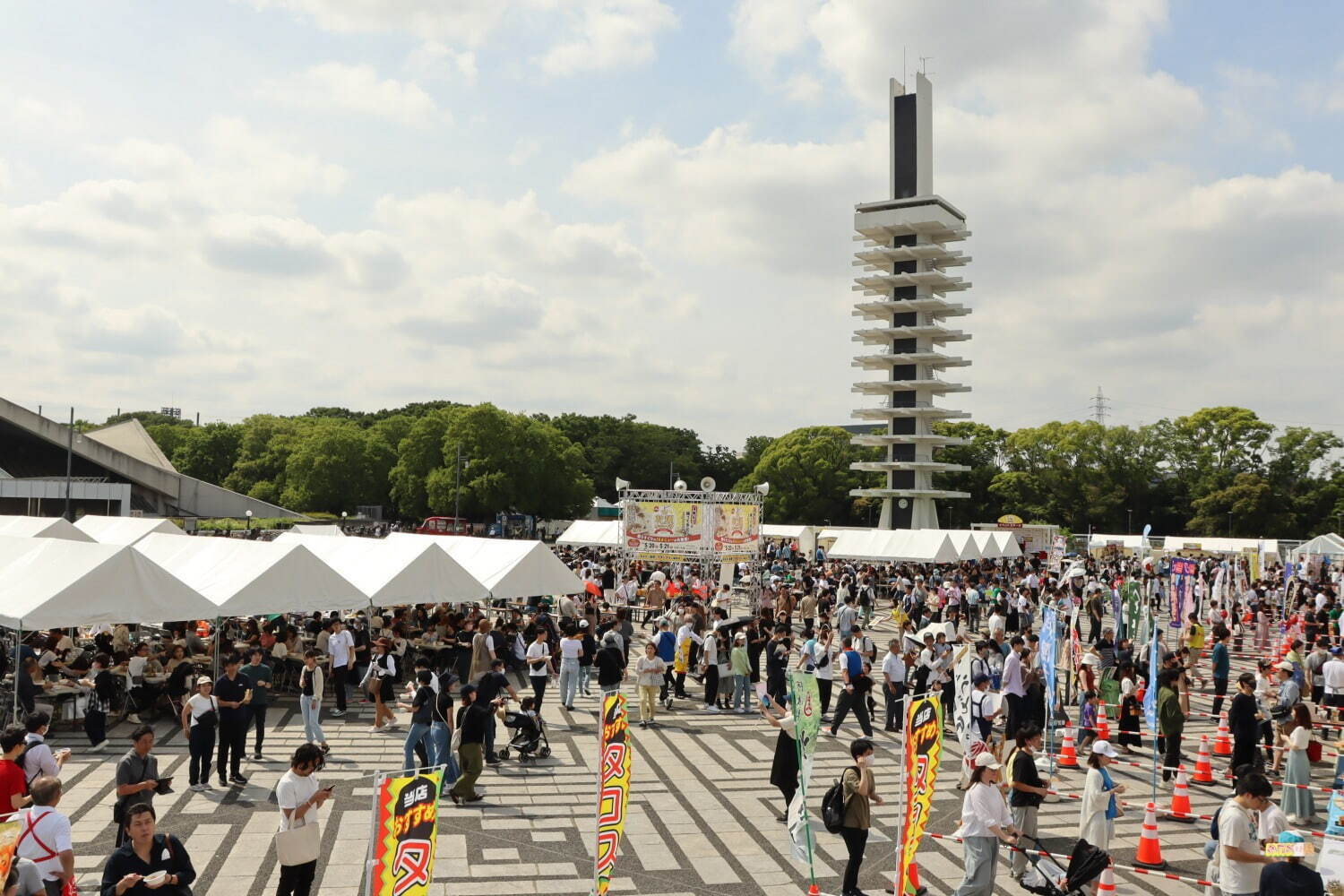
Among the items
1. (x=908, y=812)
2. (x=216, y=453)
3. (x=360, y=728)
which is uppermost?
(x=216, y=453)

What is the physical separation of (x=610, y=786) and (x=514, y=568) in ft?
43.9

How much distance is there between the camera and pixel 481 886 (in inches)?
335

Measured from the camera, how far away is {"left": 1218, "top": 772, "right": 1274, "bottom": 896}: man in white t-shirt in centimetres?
691

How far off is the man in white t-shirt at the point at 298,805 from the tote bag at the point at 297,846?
29mm

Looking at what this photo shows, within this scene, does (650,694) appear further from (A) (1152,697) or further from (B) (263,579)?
(A) (1152,697)

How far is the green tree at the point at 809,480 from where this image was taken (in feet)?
285

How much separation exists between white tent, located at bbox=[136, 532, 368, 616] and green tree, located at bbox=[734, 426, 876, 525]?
70.3 m

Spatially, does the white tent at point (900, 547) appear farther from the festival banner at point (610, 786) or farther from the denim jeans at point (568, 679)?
the festival banner at point (610, 786)

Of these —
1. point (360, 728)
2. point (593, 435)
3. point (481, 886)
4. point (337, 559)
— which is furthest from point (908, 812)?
point (593, 435)

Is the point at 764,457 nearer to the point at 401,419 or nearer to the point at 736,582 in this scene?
the point at 401,419

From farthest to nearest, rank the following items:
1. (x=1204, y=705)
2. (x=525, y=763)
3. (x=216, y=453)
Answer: (x=216, y=453) → (x=1204, y=705) → (x=525, y=763)

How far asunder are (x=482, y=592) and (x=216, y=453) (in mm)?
90659

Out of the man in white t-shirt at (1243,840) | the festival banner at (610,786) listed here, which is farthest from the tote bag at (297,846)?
the man in white t-shirt at (1243,840)

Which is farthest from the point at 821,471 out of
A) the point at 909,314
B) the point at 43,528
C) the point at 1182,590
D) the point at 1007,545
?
the point at 43,528
